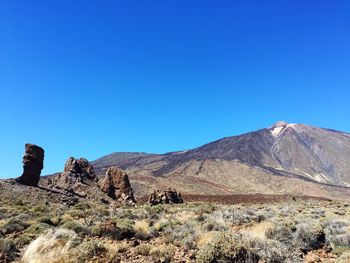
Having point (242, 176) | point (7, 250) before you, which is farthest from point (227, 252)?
point (242, 176)

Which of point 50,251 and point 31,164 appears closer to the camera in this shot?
point 50,251

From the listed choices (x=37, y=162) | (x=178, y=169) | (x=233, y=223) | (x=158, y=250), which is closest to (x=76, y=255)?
(x=158, y=250)

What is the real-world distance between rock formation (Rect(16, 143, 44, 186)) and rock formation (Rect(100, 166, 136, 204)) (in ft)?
25.0

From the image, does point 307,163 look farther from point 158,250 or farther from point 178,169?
point 158,250

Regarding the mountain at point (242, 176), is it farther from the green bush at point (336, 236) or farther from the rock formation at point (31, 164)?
the green bush at point (336, 236)

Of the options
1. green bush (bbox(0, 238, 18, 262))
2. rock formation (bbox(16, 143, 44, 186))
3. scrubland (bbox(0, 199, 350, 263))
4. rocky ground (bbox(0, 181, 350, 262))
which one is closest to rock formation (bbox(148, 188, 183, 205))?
rock formation (bbox(16, 143, 44, 186))

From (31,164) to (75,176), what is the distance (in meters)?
6.40

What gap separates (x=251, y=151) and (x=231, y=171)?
237 feet

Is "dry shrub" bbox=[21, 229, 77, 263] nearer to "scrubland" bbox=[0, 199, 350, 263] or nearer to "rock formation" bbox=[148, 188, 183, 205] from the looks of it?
"scrubland" bbox=[0, 199, 350, 263]

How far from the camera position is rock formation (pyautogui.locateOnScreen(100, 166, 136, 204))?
125ft

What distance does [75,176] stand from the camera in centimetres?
3944

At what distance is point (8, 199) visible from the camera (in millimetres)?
27406

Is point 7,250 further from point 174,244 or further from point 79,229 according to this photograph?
point 174,244

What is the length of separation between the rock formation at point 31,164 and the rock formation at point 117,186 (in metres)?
7.61
